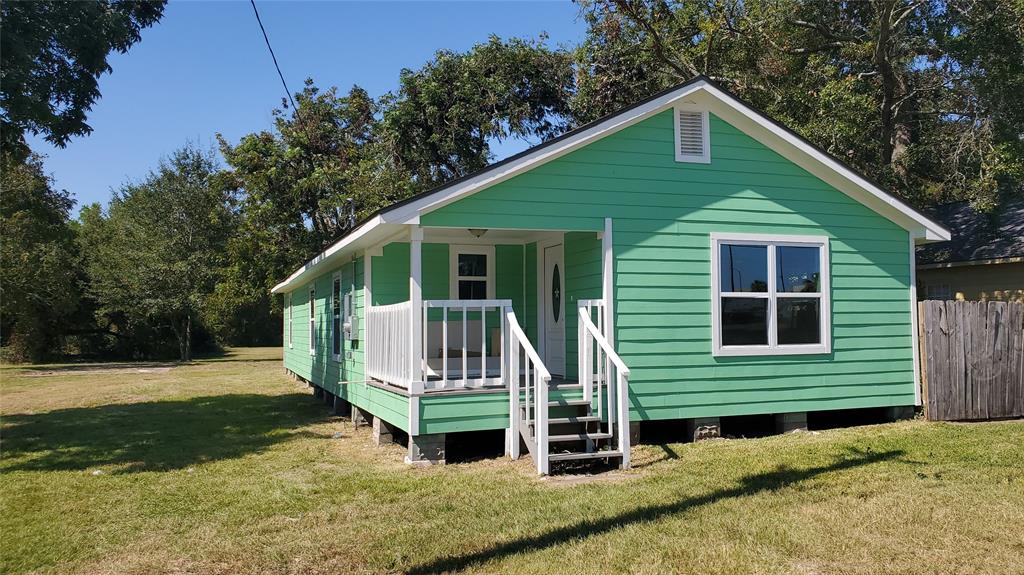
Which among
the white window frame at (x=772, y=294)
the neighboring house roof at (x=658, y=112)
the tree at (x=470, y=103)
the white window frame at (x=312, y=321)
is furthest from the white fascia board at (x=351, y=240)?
the tree at (x=470, y=103)

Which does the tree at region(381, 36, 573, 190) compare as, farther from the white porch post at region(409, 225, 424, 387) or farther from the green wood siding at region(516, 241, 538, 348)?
the white porch post at region(409, 225, 424, 387)

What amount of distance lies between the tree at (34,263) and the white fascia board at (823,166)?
2781 cm

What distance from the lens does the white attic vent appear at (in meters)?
9.36

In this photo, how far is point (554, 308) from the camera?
10242mm

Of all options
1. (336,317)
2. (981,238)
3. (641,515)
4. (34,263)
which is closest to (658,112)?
(641,515)

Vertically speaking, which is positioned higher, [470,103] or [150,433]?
[470,103]

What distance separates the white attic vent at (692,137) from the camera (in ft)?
30.7

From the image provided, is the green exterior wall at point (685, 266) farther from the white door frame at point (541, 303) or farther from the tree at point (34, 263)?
the tree at point (34, 263)

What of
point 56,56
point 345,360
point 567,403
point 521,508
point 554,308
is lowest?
point 521,508

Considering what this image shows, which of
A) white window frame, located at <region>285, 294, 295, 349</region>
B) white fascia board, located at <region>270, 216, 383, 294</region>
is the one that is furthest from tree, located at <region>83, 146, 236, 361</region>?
white fascia board, located at <region>270, 216, 383, 294</region>

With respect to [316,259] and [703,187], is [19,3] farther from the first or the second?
[703,187]

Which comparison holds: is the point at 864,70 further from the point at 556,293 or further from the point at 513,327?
the point at 513,327

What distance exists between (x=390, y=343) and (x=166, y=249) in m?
30.7

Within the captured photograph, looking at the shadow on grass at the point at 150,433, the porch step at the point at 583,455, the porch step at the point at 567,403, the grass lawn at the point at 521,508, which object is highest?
the porch step at the point at 567,403
